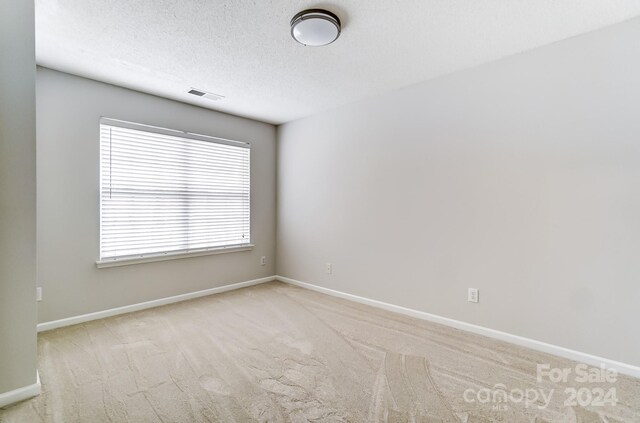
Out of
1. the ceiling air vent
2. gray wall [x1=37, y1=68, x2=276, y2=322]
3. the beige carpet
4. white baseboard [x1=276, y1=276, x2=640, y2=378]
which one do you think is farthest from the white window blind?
white baseboard [x1=276, y1=276, x2=640, y2=378]

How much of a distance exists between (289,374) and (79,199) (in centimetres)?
268

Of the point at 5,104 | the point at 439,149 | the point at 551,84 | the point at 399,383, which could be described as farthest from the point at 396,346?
the point at 5,104

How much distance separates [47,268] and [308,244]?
2.84 m

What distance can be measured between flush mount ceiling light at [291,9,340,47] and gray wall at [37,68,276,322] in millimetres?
2194

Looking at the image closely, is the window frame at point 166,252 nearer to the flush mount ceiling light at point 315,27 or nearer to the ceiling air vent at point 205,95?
the ceiling air vent at point 205,95

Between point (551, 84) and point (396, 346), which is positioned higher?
point (551, 84)

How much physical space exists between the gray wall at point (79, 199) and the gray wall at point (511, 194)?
2.23m

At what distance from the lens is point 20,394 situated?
5.96 feet

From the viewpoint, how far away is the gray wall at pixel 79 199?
283cm

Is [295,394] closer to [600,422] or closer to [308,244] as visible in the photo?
[600,422]

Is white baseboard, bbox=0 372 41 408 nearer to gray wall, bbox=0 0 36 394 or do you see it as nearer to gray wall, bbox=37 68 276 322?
gray wall, bbox=0 0 36 394

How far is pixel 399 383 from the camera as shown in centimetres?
203

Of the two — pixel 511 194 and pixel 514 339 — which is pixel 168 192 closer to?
pixel 511 194

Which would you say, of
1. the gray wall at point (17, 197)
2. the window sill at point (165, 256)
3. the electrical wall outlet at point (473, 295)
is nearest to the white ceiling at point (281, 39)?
A: the gray wall at point (17, 197)
